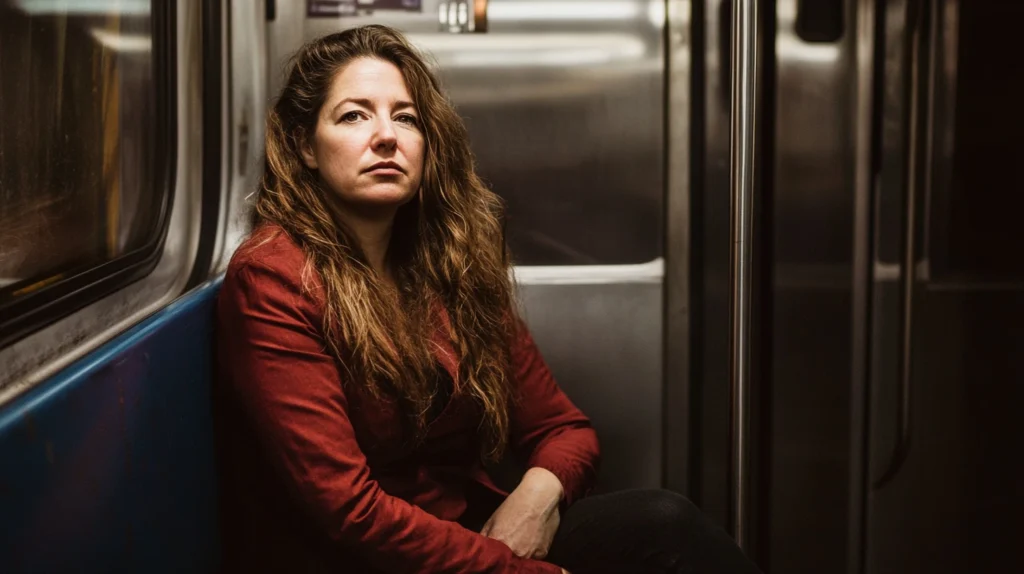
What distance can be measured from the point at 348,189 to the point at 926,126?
1.14 m

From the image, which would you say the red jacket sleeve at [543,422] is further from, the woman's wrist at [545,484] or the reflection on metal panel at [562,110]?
the reflection on metal panel at [562,110]

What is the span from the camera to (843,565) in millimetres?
2053

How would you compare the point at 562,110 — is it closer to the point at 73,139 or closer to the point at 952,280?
the point at 952,280

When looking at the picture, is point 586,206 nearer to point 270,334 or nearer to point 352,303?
→ point 352,303

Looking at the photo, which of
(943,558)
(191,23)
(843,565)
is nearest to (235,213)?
(191,23)

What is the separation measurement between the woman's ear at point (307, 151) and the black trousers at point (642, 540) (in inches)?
27.9

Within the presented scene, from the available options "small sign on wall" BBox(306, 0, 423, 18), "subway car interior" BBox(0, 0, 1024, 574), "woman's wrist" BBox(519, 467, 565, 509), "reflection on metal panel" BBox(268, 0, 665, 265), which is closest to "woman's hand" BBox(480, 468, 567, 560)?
"woman's wrist" BBox(519, 467, 565, 509)

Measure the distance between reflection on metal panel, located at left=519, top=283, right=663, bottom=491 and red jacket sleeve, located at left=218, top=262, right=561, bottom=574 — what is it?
890mm

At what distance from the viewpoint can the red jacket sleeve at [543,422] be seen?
1794 millimetres

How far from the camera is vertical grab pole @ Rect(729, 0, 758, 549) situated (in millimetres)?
1291

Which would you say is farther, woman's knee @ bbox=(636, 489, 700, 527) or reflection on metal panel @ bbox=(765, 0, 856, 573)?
reflection on metal panel @ bbox=(765, 0, 856, 573)

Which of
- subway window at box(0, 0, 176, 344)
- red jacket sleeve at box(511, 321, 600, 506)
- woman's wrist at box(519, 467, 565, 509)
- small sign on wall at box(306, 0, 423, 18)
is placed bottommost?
woman's wrist at box(519, 467, 565, 509)

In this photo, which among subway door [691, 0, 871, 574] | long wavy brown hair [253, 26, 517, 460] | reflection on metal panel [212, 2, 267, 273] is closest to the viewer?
long wavy brown hair [253, 26, 517, 460]

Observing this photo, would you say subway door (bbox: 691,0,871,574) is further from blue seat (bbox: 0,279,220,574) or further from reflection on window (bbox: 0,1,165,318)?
reflection on window (bbox: 0,1,165,318)
